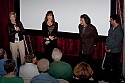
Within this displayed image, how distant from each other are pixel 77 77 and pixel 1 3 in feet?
17.6

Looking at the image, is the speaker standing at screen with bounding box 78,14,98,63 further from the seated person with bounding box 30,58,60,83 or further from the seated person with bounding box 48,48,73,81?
the seated person with bounding box 30,58,60,83

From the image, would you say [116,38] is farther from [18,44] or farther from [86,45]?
[18,44]

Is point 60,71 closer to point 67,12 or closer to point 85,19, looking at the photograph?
point 85,19

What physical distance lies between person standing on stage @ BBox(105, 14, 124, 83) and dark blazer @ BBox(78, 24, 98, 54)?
0.96ft

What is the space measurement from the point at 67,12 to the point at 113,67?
2154mm

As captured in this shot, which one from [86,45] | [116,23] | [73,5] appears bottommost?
[86,45]

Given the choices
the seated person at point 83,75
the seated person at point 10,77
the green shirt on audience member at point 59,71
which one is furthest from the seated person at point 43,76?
the green shirt on audience member at point 59,71

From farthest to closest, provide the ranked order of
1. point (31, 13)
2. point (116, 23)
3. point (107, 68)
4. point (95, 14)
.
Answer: point (31, 13) < point (95, 14) < point (107, 68) < point (116, 23)

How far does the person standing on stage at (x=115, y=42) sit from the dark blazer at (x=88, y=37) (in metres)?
0.29

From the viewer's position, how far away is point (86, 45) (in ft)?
19.7

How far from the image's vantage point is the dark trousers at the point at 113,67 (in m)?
6.00

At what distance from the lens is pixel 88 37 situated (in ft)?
19.5

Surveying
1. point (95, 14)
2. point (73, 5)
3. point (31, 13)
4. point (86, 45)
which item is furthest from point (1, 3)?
point (86, 45)

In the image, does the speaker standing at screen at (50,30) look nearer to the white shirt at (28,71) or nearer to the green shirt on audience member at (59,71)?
the white shirt at (28,71)
